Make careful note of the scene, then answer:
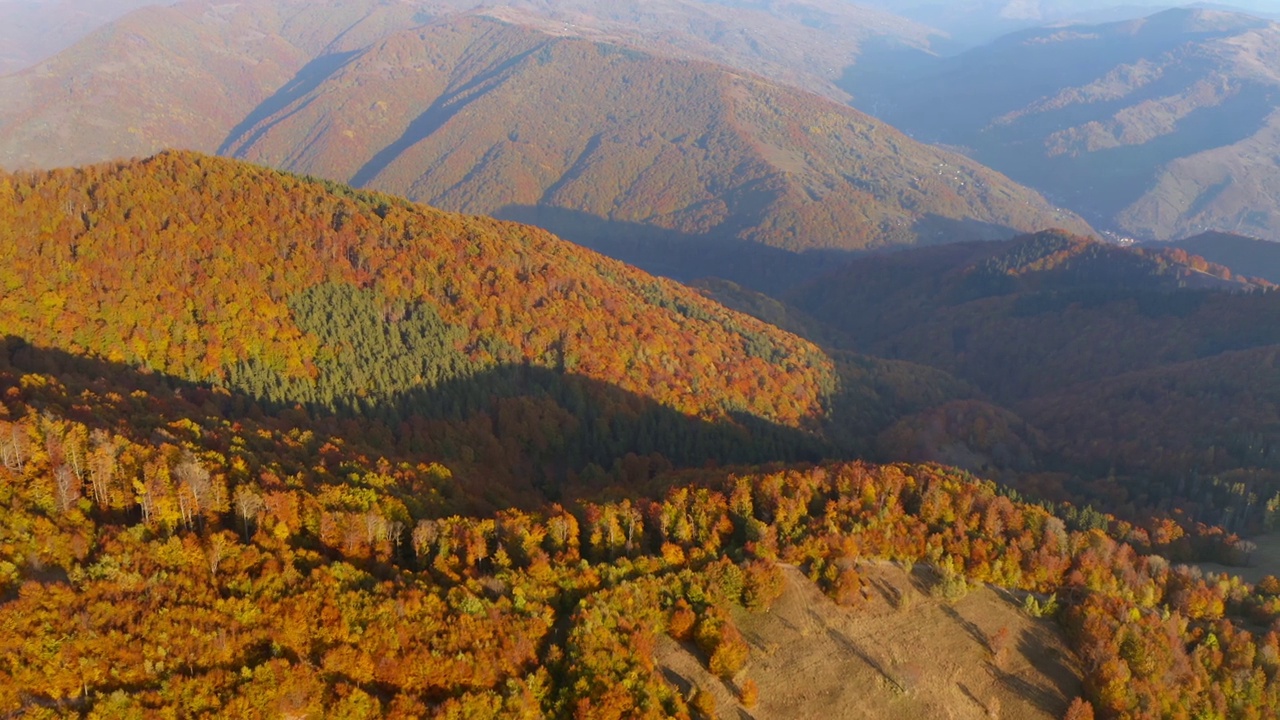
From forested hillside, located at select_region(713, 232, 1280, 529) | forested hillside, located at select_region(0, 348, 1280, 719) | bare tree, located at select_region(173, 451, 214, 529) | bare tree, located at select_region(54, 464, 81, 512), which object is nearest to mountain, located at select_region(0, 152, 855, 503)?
forested hillside, located at select_region(0, 348, 1280, 719)

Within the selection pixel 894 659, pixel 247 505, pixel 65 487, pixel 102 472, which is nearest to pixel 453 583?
pixel 247 505

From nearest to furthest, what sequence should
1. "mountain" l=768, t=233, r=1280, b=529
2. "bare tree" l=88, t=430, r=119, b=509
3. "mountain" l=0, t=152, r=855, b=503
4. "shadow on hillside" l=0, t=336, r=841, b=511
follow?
"bare tree" l=88, t=430, r=119, b=509 → "shadow on hillside" l=0, t=336, r=841, b=511 → "mountain" l=0, t=152, r=855, b=503 → "mountain" l=768, t=233, r=1280, b=529

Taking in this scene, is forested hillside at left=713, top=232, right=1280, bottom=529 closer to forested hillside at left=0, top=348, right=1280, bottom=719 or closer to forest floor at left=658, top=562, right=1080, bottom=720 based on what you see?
forested hillside at left=0, top=348, right=1280, bottom=719

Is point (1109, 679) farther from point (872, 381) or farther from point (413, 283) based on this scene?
point (872, 381)

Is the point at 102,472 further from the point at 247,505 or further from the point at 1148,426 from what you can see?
the point at 1148,426

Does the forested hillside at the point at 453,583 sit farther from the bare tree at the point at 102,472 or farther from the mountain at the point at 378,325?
the mountain at the point at 378,325

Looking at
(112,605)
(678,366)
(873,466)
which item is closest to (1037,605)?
(873,466)
